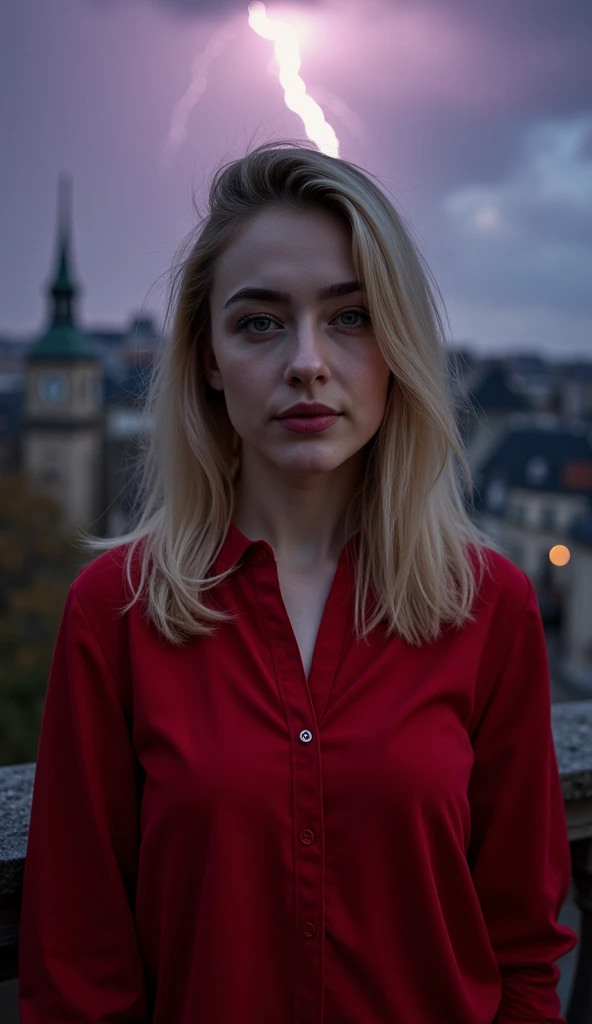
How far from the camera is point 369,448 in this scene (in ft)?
6.54

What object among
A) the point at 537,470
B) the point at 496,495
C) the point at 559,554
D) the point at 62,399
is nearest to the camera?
the point at 559,554

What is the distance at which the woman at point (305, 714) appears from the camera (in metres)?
Result: 1.62

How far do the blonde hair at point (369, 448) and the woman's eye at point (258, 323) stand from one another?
0.50 feet

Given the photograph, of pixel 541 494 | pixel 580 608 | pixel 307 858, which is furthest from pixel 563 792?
pixel 541 494

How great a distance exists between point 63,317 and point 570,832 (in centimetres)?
5565

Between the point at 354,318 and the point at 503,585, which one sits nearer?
the point at 354,318

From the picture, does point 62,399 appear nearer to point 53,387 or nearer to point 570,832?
point 53,387

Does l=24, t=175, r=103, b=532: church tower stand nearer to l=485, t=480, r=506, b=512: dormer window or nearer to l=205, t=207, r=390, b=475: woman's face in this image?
l=485, t=480, r=506, b=512: dormer window

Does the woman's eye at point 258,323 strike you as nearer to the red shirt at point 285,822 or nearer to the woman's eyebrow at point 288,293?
the woman's eyebrow at point 288,293

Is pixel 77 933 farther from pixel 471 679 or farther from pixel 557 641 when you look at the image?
pixel 557 641

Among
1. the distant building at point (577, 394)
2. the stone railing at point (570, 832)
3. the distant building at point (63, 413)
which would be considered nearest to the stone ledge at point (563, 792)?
the stone railing at point (570, 832)

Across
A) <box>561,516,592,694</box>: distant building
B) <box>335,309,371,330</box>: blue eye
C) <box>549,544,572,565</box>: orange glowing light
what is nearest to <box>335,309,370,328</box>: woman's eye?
<box>335,309,371,330</box>: blue eye

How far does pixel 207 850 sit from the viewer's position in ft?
5.25

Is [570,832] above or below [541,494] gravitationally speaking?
below
